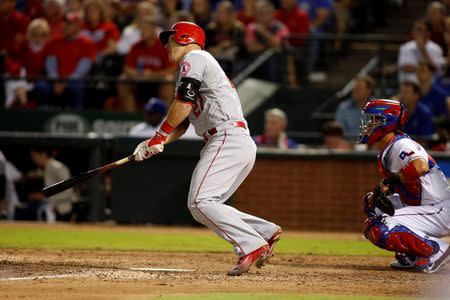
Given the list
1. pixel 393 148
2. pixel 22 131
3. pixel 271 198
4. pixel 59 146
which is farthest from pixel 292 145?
pixel 393 148

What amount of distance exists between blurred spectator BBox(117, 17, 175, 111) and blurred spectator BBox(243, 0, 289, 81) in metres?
1.28

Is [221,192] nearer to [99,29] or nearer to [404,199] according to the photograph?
[404,199]

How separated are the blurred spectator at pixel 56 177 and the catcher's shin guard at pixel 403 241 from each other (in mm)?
6120

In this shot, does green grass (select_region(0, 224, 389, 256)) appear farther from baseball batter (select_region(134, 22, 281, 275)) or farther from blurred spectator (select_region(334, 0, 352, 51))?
blurred spectator (select_region(334, 0, 352, 51))

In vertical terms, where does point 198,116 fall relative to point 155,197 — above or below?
above

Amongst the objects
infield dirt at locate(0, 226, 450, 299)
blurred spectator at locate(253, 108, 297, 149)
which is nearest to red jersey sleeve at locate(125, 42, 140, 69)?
blurred spectator at locate(253, 108, 297, 149)

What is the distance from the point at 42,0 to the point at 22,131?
127 inches

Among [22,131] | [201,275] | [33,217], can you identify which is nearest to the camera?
[201,275]

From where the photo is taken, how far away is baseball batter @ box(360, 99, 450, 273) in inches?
322

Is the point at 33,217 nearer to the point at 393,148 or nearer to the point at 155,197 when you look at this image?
the point at 155,197

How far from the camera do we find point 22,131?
1493 cm

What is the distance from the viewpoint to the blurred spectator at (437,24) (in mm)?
14180

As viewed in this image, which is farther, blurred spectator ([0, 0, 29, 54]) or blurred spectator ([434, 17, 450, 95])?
blurred spectator ([0, 0, 29, 54])

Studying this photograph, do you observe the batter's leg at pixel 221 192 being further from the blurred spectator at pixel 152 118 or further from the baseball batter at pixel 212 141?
the blurred spectator at pixel 152 118
